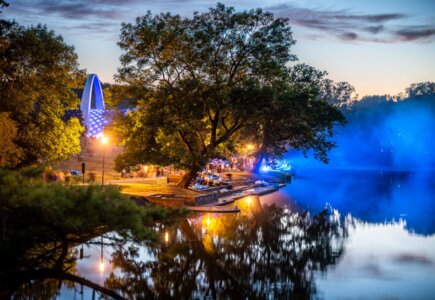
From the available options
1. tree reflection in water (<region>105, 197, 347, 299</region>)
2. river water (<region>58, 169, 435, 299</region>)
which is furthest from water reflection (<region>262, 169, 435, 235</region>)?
tree reflection in water (<region>105, 197, 347, 299</region>)

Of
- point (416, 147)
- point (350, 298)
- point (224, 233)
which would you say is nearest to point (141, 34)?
point (224, 233)

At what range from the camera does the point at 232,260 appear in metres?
23.8

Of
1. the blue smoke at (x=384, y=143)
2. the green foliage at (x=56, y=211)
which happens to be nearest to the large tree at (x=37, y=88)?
the green foliage at (x=56, y=211)

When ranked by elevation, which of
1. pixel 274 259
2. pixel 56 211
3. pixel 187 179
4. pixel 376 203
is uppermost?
pixel 56 211

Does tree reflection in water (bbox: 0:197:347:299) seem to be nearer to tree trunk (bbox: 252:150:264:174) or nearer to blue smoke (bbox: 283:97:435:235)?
tree trunk (bbox: 252:150:264:174)

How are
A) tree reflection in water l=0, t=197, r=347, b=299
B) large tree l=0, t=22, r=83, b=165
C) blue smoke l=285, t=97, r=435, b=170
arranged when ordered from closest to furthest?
1. tree reflection in water l=0, t=197, r=347, b=299
2. large tree l=0, t=22, r=83, b=165
3. blue smoke l=285, t=97, r=435, b=170

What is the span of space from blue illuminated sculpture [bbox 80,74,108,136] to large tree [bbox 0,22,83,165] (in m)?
46.4

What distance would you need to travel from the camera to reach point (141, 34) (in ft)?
129

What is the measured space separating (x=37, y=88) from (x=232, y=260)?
70.9 ft

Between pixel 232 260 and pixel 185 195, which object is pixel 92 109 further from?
pixel 232 260

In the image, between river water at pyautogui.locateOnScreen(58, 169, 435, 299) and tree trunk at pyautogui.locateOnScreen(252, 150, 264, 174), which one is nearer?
river water at pyautogui.locateOnScreen(58, 169, 435, 299)

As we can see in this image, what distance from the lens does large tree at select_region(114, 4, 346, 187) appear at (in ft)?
130

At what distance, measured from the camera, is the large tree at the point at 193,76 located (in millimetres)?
39750

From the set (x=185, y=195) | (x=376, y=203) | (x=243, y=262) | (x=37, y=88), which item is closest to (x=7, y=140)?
(x=37, y=88)
